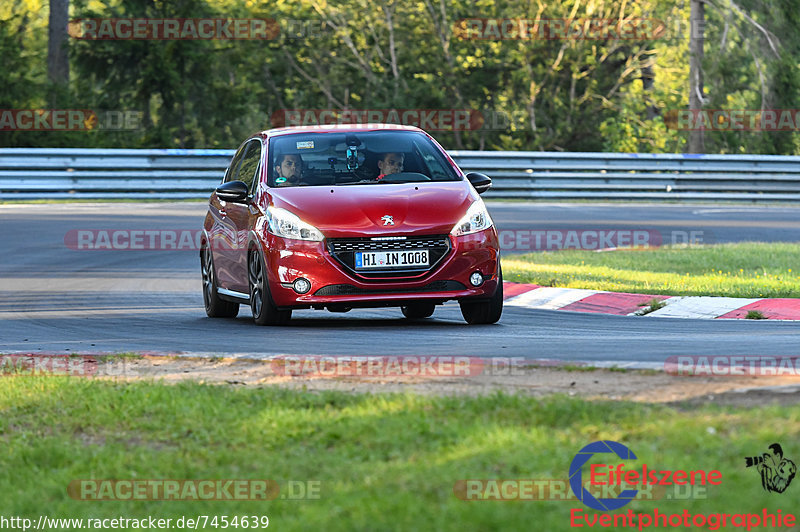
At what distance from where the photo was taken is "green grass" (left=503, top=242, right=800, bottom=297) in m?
13.5

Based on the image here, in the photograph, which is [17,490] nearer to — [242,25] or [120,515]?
[120,515]

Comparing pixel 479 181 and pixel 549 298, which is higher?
pixel 479 181

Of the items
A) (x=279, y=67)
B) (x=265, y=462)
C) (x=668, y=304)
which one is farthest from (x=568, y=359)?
(x=279, y=67)

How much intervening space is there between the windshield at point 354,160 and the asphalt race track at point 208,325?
126 centimetres

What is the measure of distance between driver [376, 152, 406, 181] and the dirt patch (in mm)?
3362

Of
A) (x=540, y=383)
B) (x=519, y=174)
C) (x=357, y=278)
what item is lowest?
(x=519, y=174)

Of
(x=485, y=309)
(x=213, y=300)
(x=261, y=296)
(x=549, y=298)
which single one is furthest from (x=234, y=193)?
(x=549, y=298)

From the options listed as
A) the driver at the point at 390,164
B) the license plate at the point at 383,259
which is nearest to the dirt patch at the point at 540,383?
the license plate at the point at 383,259

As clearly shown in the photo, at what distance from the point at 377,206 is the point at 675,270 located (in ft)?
21.2

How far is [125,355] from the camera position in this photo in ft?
28.6

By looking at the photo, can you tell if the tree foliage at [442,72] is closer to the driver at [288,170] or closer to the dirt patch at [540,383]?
the driver at [288,170]

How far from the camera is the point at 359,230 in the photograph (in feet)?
33.6

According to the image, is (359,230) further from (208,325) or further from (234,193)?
(208,325)

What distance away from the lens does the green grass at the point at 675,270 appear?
13516 mm
